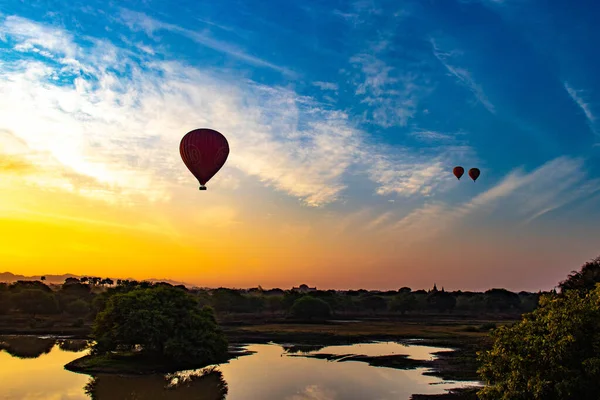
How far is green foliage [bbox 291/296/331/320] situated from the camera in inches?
4535

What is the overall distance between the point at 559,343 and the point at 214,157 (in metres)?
31.1

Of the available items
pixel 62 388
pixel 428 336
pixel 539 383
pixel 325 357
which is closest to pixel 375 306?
pixel 428 336

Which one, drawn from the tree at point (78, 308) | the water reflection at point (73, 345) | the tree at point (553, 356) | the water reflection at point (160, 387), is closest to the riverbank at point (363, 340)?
the water reflection at point (160, 387)

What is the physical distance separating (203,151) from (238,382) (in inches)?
795

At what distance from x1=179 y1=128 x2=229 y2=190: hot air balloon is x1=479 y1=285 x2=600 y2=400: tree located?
28730 millimetres

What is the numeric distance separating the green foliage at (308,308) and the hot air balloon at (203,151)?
77231 mm

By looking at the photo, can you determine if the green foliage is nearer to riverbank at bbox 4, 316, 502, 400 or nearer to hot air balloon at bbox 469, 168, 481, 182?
riverbank at bbox 4, 316, 502, 400

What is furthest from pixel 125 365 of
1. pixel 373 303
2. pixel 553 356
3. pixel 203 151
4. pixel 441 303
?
pixel 441 303

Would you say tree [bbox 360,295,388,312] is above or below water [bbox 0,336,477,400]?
above

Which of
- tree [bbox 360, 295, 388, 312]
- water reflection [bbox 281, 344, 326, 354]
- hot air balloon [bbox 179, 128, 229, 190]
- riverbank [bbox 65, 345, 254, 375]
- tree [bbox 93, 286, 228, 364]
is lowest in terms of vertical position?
riverbank [bbox 65, 345, 254, 375]

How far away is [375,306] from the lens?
14638 centimetres

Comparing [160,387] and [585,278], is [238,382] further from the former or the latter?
[585,278]

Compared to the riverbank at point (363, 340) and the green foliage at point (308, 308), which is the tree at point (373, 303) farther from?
the riverbank at point (363, 340)

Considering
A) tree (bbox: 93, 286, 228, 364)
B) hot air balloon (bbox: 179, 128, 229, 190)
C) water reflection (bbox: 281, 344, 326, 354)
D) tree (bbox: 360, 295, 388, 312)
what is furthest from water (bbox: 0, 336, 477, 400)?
tree (bbox: 360, 295, 388, 312)
